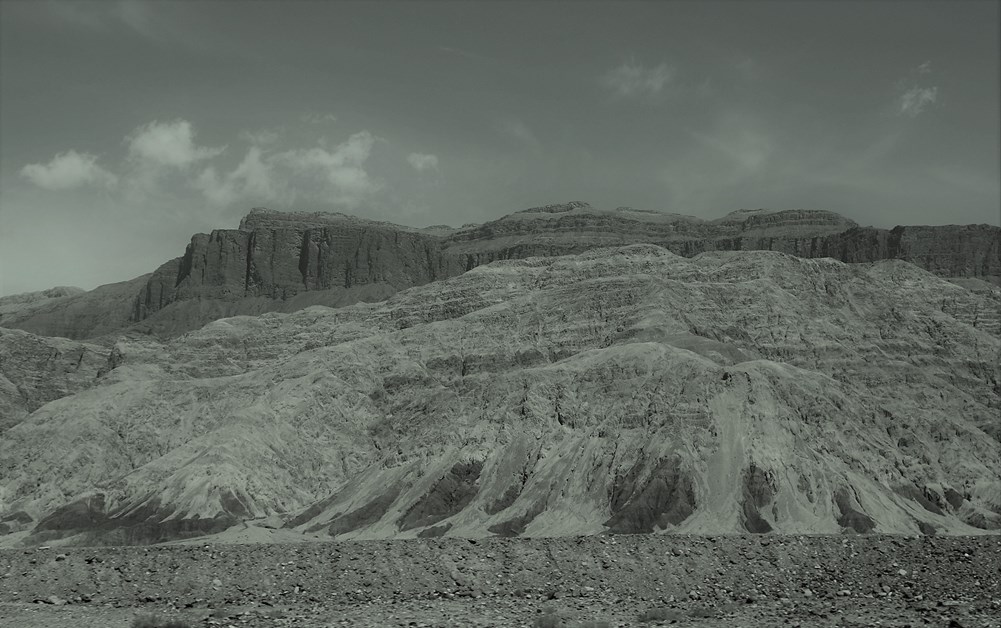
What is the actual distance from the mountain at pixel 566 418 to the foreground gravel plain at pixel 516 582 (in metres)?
47.9

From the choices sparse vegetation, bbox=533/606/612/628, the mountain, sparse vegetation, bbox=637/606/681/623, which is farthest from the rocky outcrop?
sparse vegetation, bbox=637/606/681/623

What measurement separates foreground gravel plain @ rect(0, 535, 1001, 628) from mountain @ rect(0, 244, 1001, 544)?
47949 mm

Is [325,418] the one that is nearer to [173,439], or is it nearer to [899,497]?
[173,439]

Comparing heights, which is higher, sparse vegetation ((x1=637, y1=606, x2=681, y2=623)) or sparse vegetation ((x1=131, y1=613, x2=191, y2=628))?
sparse vegetation ((x1=131, y1=613, x2=191, y2=628))

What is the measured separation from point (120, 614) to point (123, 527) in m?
77.0

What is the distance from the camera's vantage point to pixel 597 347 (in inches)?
6339

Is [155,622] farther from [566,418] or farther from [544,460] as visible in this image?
[566,418]

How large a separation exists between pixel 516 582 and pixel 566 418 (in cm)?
7811

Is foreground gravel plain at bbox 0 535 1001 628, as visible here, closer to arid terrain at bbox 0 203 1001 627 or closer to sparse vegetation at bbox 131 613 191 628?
arid terrain at bbox 0 203 1001 627

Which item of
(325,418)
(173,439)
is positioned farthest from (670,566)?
(173,439)

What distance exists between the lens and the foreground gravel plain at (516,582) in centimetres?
5166

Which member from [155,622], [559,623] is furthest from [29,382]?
[559,623]

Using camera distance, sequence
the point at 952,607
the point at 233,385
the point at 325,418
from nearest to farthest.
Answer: the point at 952,607
the point at 325,418
the point at 233,385

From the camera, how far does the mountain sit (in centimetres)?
11956
